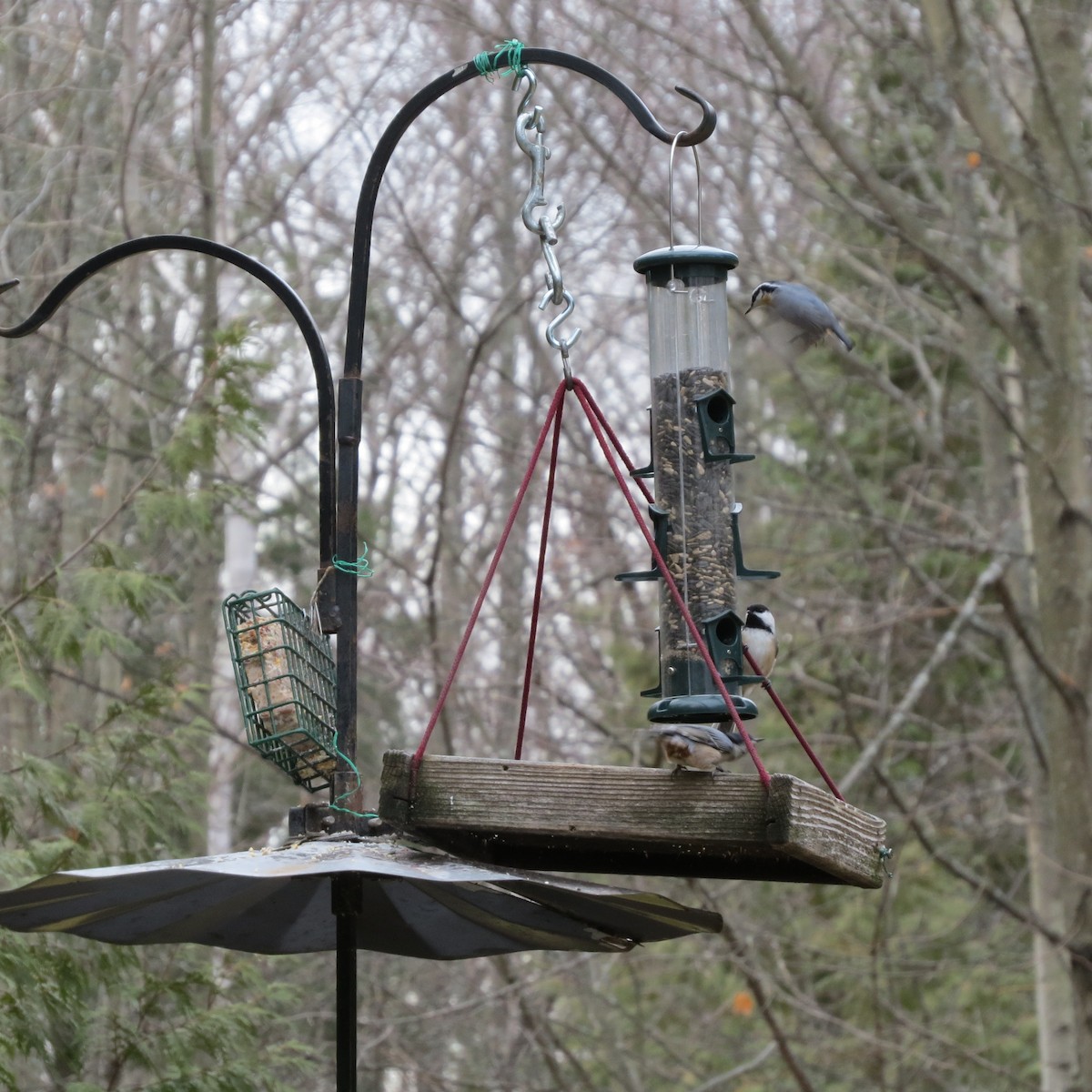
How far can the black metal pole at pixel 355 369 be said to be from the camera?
3270mm

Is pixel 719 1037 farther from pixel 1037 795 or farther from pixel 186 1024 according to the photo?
pixel 186 1024

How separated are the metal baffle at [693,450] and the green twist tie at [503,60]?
21.4 inches

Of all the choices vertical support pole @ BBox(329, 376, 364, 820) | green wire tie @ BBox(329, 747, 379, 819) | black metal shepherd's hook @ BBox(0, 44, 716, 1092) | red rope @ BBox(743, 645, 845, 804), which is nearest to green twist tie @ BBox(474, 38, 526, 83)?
black metal shepherd's hook @ BBox(0, 44, 716, 1092)

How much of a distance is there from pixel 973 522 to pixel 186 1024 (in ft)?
15.9

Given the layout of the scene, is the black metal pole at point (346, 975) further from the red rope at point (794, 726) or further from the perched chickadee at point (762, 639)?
the perched chickadee at point (762, 639)

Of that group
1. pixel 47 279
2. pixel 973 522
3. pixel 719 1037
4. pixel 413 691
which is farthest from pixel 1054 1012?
pixel 47 279

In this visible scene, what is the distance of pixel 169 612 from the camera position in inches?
375

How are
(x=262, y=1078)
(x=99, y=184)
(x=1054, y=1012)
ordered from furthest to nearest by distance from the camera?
(x=99, y=184), (x=1054, y=1012), (x=262, y=1078)

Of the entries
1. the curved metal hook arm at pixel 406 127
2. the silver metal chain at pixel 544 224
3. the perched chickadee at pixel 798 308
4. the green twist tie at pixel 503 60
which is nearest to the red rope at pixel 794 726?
the silver metal chain at pixel 544 224

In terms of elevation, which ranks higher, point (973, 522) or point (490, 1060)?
point (973, 522)

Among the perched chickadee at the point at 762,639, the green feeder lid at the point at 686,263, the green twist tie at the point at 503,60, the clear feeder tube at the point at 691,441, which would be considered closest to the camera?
the green twist tie at the point at 503,60

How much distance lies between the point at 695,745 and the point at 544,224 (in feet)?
3.75

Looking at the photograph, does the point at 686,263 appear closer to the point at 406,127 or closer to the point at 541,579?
the point at 406,127

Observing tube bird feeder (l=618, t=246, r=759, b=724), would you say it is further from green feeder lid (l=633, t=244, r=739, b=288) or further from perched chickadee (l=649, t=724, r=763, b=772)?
perched chickadee (l=649, t=724, r=763, b=772)
